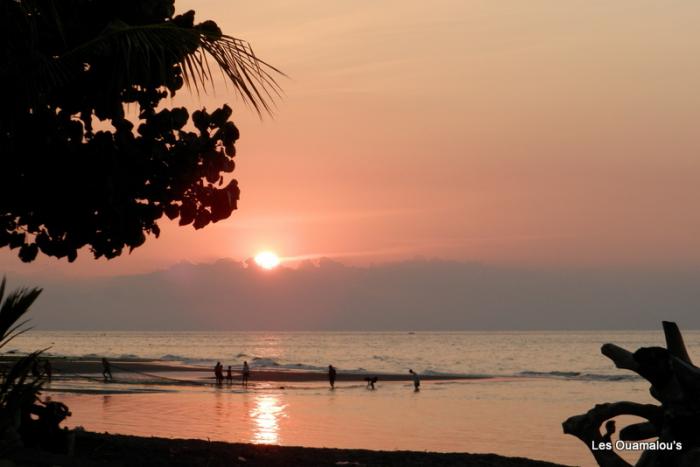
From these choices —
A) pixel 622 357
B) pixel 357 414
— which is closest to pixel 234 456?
pixel 622 357

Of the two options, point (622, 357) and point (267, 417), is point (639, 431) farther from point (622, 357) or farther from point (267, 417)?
point (267, 417)

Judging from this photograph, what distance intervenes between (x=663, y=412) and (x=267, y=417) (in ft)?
86.1

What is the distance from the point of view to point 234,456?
1373cm

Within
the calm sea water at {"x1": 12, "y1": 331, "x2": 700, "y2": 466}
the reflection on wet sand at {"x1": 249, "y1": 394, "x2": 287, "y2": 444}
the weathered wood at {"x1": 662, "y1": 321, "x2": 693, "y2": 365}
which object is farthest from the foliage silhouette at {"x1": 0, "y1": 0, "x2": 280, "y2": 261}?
the reflection on wet sand at {"x1": 249, "y1": 394, "x2": 287, "y2": 444}

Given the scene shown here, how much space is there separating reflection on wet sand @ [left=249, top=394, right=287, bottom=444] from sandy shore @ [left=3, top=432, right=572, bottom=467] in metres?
8.98

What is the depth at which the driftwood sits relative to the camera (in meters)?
6.38

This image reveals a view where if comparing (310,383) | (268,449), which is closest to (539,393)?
(310,383)

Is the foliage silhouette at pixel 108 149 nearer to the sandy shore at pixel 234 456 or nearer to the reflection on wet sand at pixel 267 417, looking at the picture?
the sandy shore at pixel 234 456

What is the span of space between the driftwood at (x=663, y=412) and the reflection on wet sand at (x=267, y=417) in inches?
685

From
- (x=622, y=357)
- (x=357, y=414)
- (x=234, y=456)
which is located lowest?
(x=357, y=414)

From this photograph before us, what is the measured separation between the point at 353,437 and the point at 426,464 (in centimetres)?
1253

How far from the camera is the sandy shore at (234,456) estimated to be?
12883mm

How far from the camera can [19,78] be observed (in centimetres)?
904

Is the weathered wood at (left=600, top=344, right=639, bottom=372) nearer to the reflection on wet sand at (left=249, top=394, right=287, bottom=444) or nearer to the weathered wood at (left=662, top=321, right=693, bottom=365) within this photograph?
the weathered wood at (left=662, top=321, right=693, bottom=365)
